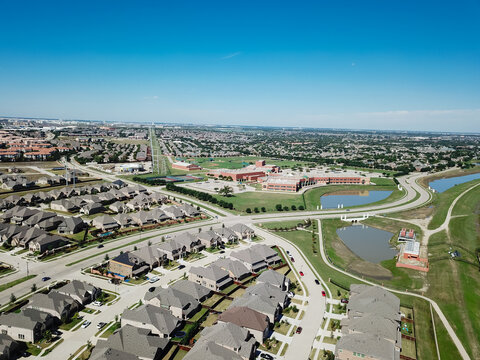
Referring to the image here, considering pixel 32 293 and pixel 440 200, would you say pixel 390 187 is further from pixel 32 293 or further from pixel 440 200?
pixel 32 293

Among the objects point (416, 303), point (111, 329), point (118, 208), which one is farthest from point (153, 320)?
point (118, 208)

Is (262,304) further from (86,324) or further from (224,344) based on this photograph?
(86,324)

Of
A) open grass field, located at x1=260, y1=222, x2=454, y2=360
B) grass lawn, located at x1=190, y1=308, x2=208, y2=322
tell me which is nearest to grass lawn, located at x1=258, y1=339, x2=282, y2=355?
grass lawn, located at x1=190, y1=308, x2=208, y2=322

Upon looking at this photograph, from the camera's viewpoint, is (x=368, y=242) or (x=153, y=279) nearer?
(x=153, y=279)

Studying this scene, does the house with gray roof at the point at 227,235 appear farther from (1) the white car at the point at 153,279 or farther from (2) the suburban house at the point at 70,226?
(2) the suburban house at the point at 70,226

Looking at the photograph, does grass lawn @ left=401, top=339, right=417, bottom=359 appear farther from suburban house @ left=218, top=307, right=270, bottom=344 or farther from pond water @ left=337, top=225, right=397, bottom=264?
pond water @ left=337, top=225, right=397, bottom=264

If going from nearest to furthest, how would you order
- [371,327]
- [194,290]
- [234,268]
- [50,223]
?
[371,327] → [194,290] → [234,268] → [50,223]

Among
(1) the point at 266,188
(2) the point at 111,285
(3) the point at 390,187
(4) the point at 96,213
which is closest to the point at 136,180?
(4) the point at 96,213
